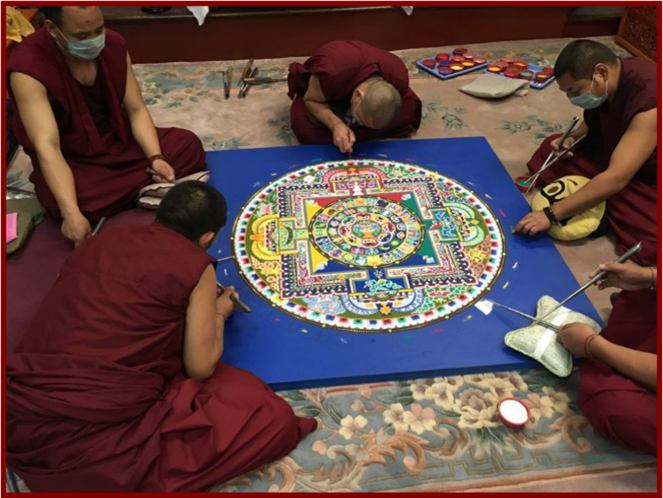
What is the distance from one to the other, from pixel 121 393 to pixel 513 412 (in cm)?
140

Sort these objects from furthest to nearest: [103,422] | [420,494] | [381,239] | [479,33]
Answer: [479,33]
[381,239]
[420,494]
[103,422]

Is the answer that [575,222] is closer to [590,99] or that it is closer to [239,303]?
[590,99]

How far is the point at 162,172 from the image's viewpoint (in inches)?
114

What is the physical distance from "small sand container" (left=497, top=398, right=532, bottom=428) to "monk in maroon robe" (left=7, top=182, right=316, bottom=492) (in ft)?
A: 2.63

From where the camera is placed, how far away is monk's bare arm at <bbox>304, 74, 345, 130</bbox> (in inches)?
132

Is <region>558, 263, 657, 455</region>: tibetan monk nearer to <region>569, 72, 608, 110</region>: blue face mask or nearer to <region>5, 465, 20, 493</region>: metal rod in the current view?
<region>569, 72, 608, 110</region>: blue face mask

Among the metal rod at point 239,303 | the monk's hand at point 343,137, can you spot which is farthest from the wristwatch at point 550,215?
the metal rod at point 239,303

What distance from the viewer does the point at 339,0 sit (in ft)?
15.4

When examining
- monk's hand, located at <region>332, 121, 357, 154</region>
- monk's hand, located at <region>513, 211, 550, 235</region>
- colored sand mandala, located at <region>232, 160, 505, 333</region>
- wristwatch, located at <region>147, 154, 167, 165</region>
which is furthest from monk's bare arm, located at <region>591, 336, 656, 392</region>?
wristwatch, located at <region>147, 154, 167, 165</region>

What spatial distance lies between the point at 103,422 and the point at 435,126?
299cm

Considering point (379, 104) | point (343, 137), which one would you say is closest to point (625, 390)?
point (379, 104)

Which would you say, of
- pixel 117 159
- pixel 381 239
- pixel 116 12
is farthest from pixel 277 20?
pixel 381 239

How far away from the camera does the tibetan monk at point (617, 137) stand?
249 cm

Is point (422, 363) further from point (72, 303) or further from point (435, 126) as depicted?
point (435, 126)
